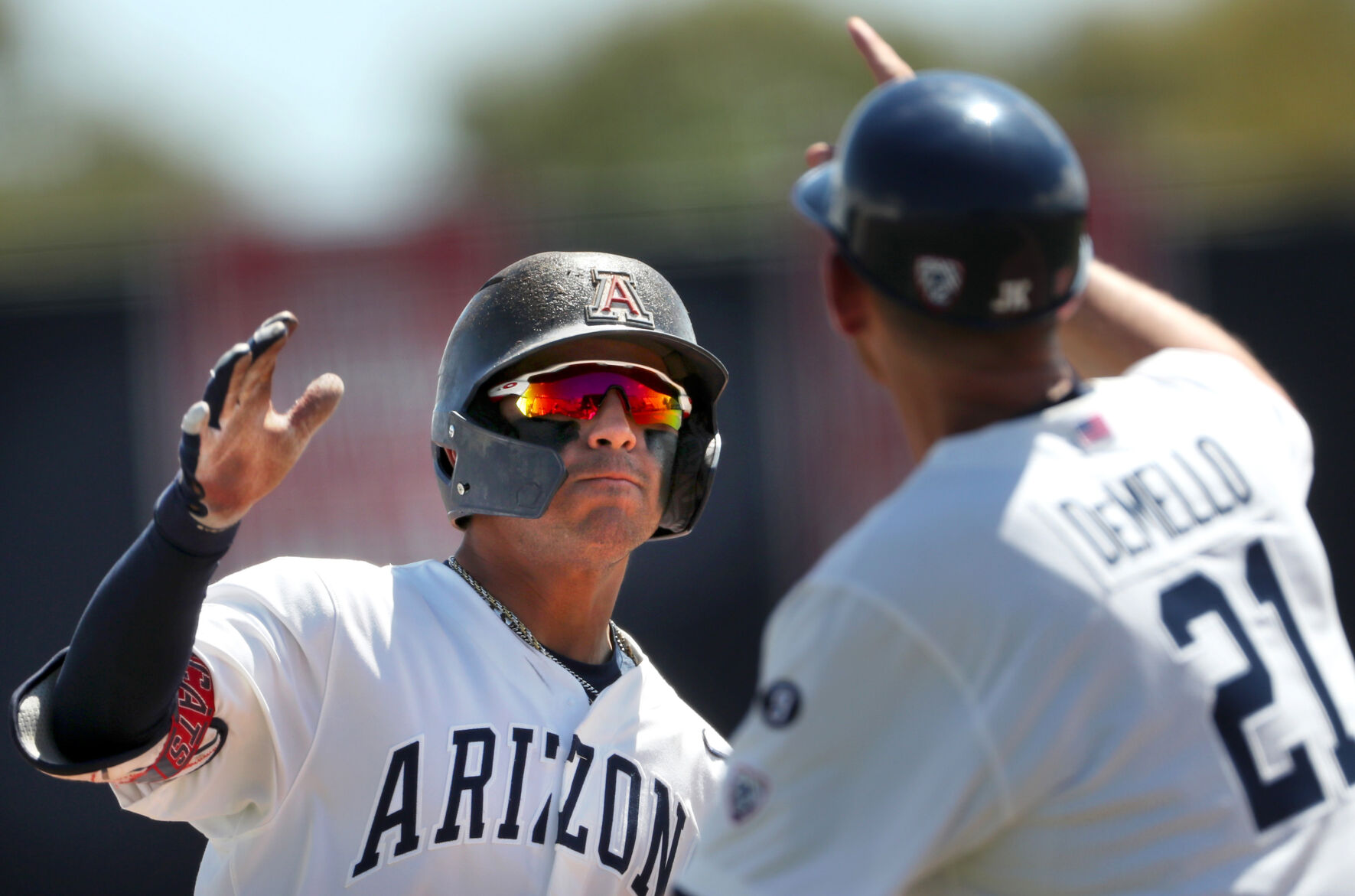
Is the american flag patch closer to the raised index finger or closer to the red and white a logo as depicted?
the raised index finger

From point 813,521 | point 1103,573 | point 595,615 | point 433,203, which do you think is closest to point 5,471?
point 433,203

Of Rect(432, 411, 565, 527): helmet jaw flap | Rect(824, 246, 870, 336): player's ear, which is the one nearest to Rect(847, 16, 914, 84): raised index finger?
Rect(824, 246, 870, 336): player's ear

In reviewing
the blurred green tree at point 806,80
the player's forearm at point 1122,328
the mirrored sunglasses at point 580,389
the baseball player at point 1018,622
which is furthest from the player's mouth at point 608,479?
the blurred green tree at point 806,80

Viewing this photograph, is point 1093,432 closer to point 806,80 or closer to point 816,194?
point 816,194

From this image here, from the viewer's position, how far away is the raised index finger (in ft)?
9.02

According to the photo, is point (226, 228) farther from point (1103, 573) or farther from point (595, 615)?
point (1103, 573)

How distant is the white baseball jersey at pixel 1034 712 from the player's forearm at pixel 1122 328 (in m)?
0.70

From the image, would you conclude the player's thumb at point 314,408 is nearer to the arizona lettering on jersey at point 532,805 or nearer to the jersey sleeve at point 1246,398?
the arizona lettering on jersey at point 532,805

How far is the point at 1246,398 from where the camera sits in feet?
7.89

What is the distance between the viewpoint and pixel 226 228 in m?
8.97

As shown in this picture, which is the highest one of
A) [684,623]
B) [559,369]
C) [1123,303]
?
[1123,303]

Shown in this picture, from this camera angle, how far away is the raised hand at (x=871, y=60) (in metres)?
2.65

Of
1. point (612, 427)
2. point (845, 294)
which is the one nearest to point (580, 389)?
point (612, 427)

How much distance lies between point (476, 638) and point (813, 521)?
585 centimetres
